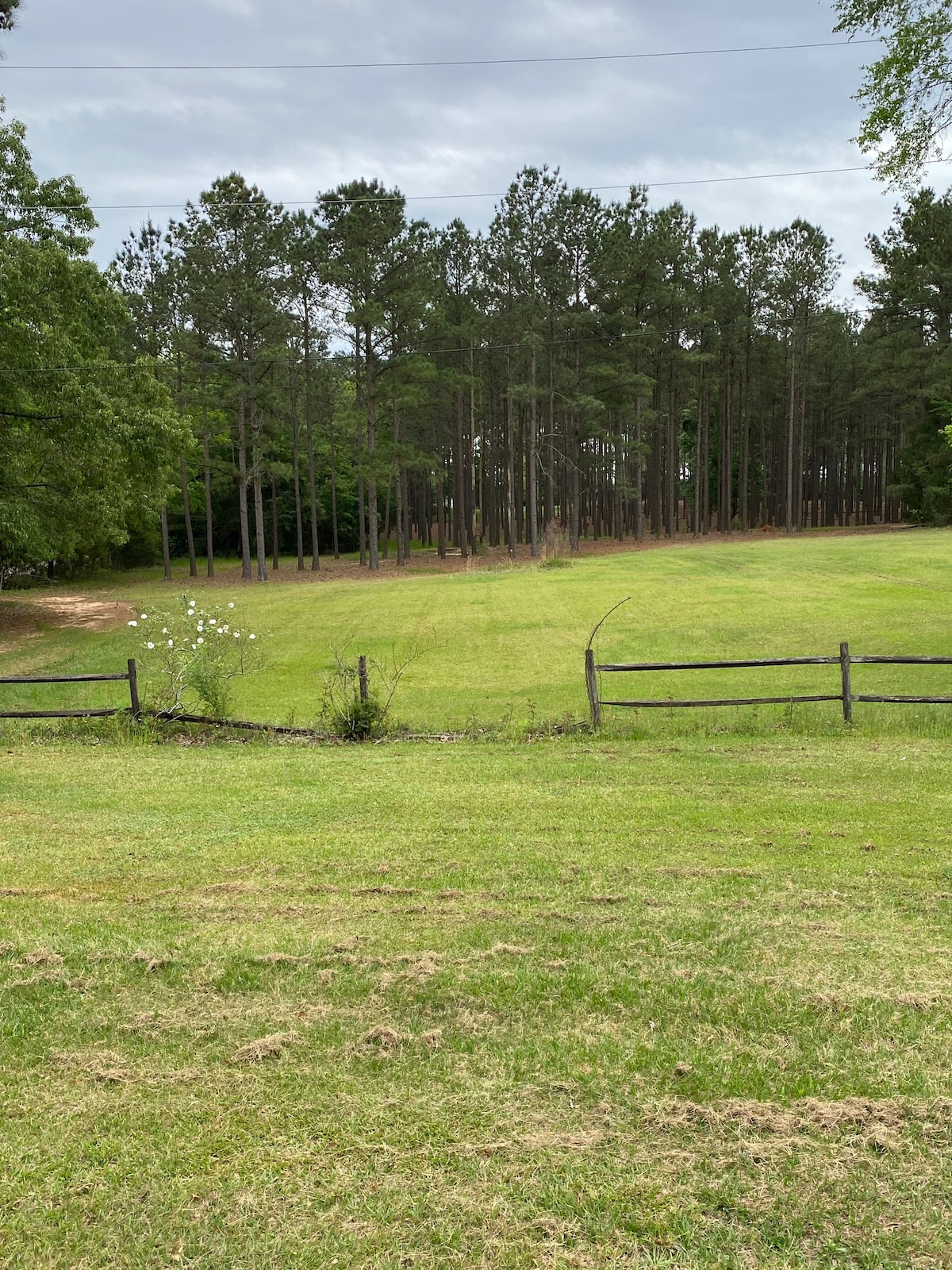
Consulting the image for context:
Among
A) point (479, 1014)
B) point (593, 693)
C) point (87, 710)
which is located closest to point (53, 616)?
point (87, 710)

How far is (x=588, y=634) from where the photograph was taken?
61.5ft

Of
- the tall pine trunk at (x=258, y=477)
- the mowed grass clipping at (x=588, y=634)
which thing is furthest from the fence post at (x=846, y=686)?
the tall pine trunk at (x=258, y=477)

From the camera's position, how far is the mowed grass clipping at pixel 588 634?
13320 millimetres

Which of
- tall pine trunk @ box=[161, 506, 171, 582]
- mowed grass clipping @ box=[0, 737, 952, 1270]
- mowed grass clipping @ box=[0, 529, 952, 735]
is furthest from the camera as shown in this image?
tall pine trunk @ box=[161, 506, 171, 582]

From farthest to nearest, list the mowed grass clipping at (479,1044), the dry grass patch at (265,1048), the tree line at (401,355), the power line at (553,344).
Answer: the power line at (553,344), the tree line at (401,355), the dry grass patch at (265,1048), the mowed grass clipping at (479,1044)

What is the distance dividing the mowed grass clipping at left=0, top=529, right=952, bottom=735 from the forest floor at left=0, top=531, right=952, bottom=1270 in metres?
4.34

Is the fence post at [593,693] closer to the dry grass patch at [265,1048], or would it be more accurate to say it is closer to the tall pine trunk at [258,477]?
the dry grass patch at [265,1048]

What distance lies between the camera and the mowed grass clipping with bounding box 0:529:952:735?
13320mm

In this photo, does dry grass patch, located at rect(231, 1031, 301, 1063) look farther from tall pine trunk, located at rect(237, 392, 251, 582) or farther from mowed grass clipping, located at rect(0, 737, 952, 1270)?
tall pine trunk, located at rect(237, 392, 251, 582)

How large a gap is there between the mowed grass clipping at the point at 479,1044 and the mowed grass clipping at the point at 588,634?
18.4 ft

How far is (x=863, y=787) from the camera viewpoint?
782cm

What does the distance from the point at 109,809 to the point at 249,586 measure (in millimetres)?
30905

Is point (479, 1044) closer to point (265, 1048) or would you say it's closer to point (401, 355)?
point (265, 1048)

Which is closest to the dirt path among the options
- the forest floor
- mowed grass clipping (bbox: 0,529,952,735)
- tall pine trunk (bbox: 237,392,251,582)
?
mowed grass clipping (bbox: 0,529,952,735)
